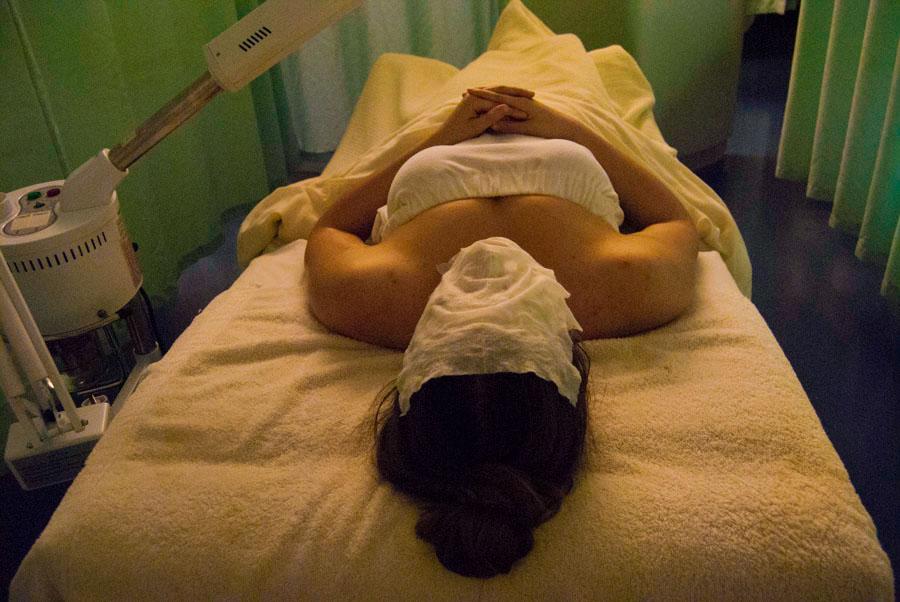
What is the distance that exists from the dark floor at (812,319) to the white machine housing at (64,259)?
1.28 ft

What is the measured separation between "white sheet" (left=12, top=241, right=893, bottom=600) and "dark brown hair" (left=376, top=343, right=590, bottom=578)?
28mm

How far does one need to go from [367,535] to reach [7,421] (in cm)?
98

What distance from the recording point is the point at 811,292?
74.5 inches

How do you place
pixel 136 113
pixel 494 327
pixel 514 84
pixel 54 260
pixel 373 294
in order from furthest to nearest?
pixel 136 113 < pixel 514 84 < pixel 54 260 < pixel 373 294 < pixel 494 327

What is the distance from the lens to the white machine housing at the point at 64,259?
3.94 ft

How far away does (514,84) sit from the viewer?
173cm

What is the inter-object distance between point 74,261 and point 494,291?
31.9 inches

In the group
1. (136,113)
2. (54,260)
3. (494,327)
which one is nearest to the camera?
(494,327)

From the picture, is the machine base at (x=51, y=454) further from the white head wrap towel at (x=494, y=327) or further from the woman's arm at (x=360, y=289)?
the white head wrap towel at (x=494, y=327)

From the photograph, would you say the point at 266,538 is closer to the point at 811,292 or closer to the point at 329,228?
the point at 329,228

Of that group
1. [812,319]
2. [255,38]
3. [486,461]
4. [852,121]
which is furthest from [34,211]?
[852,121]

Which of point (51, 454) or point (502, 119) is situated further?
point (502, 119)

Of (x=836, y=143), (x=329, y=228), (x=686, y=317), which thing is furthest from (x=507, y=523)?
(x=836, y=143)

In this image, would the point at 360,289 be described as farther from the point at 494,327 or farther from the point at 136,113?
the point at 136,113
